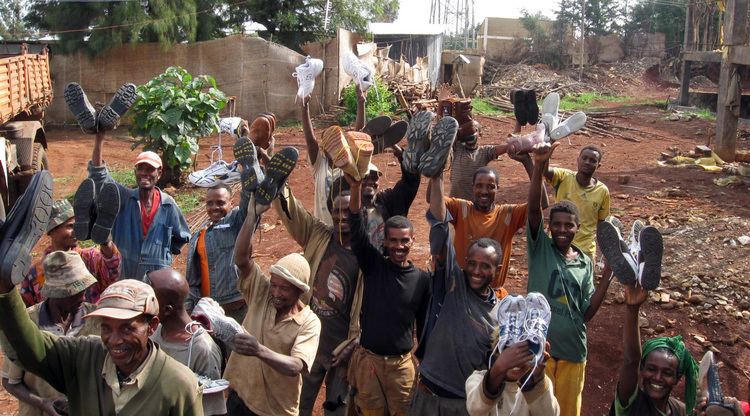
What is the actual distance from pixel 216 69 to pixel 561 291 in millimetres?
17694

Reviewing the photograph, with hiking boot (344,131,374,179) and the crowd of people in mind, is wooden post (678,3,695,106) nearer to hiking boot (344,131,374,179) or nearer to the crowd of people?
the crowd of people

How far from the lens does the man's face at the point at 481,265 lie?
3.22 meters

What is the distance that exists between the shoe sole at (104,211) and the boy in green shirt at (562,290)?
7.61ft

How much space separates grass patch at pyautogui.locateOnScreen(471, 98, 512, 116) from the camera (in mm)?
22875

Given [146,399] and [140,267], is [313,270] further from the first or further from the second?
[146,399]

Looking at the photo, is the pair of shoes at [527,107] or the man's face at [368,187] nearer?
the man's face at [368,187]

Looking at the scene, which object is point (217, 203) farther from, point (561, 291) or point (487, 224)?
point (561, 291)

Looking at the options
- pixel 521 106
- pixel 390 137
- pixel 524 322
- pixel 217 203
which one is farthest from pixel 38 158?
pixel 524 322

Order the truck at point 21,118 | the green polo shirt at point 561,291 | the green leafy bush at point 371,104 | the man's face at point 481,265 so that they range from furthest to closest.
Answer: the green leafy bush at point 371,104, the truck at point 21,118, the green polo shirt at point 561,291, the man's face at point 481,265

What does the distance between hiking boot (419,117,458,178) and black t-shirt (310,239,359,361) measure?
2.37 ft

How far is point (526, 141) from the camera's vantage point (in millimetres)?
3629

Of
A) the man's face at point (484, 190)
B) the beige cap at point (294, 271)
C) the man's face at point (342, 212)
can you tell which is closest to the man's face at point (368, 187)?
the man's face at point (342, 212)

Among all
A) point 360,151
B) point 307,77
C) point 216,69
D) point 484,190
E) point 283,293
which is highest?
Result: point 216,69

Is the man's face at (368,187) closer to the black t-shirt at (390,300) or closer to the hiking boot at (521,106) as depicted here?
the black t-shirt at (390,300)
